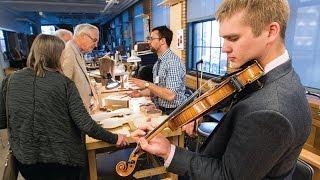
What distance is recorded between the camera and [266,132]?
25.5 inches

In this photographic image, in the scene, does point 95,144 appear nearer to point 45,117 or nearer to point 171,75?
point 45,117

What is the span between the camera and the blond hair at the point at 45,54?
→ 1.56m

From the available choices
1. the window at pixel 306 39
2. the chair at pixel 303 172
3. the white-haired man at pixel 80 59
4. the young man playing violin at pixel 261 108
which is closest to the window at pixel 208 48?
the window at pixel 306 39

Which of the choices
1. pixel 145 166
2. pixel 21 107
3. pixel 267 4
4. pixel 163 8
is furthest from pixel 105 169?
pixel 163 8

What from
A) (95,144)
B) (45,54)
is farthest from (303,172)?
(45,54)

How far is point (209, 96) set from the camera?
0.88 metres

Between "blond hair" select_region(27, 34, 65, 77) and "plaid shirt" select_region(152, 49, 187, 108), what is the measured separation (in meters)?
1.05

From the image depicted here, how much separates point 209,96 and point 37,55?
1272 millimetres

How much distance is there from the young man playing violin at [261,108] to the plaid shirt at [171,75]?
4.87 feet

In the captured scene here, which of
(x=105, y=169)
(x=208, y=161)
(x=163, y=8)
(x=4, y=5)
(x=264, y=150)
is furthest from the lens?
(x=4, y=5)

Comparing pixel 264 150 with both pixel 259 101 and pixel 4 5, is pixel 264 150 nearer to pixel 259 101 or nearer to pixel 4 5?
pixel 259 101

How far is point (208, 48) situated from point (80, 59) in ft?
9.13

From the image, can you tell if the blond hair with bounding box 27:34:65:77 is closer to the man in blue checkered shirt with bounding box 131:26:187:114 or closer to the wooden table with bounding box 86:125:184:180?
the wooden table with bounding box 86:125:184:180

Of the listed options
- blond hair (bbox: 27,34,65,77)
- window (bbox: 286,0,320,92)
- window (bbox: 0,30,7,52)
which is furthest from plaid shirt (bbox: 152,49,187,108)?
window (bbox: 0,30,7,52)
